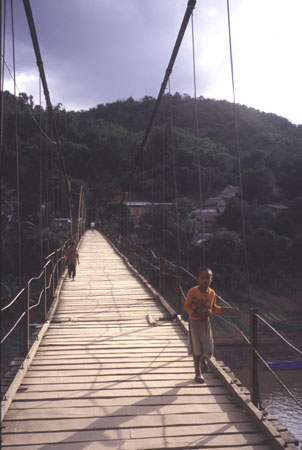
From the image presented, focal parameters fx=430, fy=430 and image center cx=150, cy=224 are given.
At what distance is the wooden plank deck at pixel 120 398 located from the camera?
92.6 inches

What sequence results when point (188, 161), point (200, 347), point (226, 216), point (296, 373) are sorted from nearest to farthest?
1. point (200, 347)
2. point (296, 373)
3. point (226, 216)
4. point (188, 161)

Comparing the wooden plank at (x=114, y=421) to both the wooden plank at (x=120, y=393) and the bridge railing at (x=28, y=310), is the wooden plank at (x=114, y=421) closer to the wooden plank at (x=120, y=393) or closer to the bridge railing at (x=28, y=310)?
the wooden plank at (x=120, y=393)

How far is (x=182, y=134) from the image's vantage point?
57531 millimetres

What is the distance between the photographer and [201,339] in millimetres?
3326

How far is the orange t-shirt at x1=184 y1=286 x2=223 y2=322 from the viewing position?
331 centimetres

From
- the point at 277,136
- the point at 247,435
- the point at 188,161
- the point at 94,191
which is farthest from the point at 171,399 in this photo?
the point at 277,136

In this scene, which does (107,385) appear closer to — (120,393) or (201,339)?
(120,393)

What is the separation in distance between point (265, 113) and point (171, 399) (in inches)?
2864

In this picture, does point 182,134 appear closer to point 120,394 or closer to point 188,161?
point 188,161

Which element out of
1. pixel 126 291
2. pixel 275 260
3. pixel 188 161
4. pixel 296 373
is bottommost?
pixel 296 373

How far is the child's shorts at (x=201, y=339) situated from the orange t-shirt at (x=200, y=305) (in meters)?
0.05

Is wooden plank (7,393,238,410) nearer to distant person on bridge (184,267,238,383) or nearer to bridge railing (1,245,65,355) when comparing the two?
distant person on bridge (184,267,238,383)

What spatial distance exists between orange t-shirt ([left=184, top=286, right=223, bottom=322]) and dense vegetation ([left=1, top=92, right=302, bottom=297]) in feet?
17.0

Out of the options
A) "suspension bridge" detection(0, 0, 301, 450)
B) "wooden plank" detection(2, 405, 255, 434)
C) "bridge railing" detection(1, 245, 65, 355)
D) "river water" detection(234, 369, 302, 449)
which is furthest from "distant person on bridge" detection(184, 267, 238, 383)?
"river water" detection(234, 369, 302, 449)
